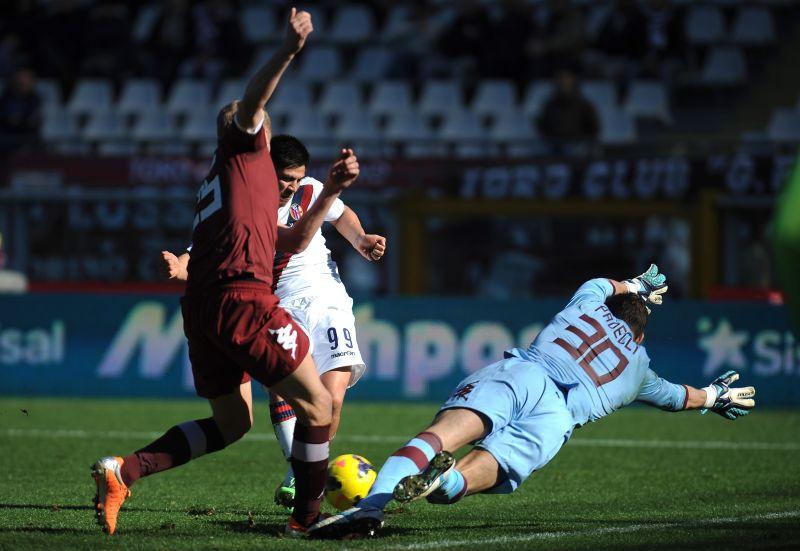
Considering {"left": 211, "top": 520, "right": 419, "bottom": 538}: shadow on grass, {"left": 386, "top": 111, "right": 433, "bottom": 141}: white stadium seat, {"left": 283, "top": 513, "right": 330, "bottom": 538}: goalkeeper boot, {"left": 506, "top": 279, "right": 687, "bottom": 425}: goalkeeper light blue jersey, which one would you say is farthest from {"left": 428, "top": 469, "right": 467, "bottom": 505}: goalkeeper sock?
{"left": 386, "top": 111, "right": 433, "bottom": 141}: white stadium seat

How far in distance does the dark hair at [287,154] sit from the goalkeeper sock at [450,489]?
1.95 metres

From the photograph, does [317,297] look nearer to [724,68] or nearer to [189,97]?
[724,68]

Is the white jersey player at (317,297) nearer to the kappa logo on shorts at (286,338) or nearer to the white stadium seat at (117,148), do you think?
the kappa logo on shorts at (286,338)

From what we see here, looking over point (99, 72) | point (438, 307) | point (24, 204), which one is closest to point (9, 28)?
point (99, 72)

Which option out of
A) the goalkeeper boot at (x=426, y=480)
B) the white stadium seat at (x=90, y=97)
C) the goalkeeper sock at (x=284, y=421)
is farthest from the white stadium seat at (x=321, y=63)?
the goalkeeper boot at (x=426, y=480)

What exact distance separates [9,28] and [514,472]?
59.7 feet

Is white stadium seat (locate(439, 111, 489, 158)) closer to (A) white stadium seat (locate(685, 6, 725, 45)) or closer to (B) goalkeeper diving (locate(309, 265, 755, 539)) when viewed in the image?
(A) white stadium seat (locate(685, 6, 725, 45))

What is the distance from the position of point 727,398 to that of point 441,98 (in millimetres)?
13061

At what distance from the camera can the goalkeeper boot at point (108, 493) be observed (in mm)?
6473

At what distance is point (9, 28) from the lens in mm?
22422

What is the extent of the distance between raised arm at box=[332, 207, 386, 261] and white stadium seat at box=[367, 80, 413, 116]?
12.5m

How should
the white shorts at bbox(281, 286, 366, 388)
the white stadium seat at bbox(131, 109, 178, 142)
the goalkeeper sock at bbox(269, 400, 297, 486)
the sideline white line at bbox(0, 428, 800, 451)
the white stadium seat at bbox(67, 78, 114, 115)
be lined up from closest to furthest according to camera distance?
1. the white shorts at bbox(281, 286, 366, 388)
2. the goalkeeper sock at bbox(269, 400, 297, 486)
3. the sideline white line at bbox(0, 428, 800, 451)
4. the white stadium seat at bbox(131, 109, 178, 142)
5. the white stadium seat at bbox(67, 78, 114, 115)

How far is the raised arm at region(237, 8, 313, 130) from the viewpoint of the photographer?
5.76 m

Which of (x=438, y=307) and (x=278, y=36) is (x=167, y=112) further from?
(x=438, y=307)
